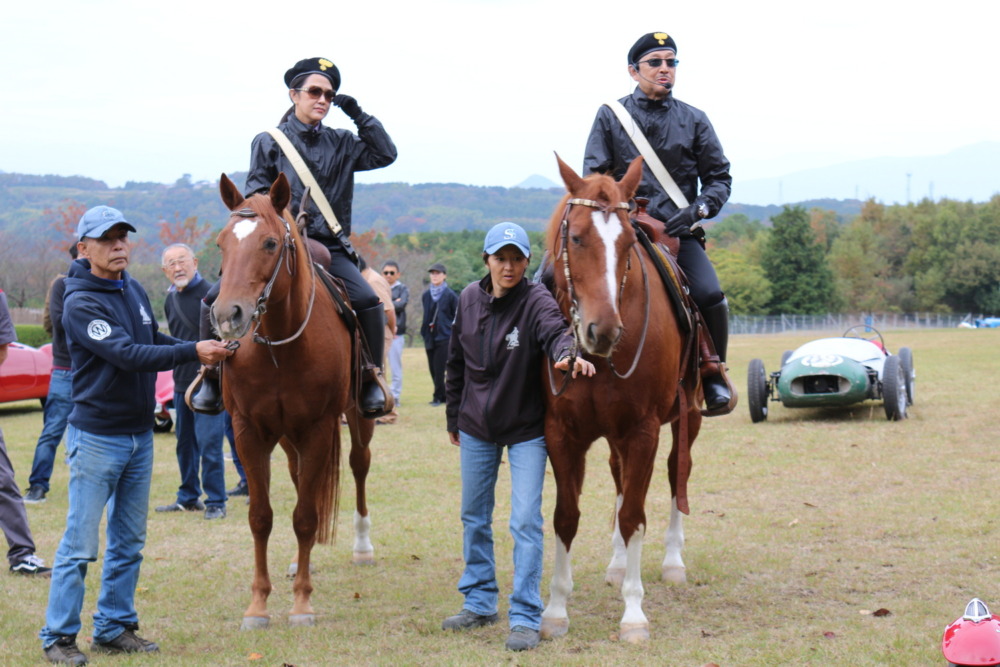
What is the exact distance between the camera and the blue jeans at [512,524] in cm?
525

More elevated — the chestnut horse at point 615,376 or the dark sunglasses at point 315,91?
the dark sunglasses at point 315,91

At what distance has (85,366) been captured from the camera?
5008 millimetres

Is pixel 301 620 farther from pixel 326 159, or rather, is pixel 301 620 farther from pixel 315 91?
pixel 315 91

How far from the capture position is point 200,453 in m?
9.13

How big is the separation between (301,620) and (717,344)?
321 cm

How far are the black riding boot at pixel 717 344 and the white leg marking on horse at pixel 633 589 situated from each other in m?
1.38

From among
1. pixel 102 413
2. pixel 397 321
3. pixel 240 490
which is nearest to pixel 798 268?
pixel 397 321

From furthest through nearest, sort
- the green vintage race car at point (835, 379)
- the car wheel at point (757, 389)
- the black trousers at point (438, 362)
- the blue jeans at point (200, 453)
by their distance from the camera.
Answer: the black trousers at point (438, 362), the car wheel at point (757, 389), the green vintage race car at point (835, 379), the blue jeans at point (200, 453)

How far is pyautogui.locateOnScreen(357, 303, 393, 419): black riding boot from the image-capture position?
6582 millimetres

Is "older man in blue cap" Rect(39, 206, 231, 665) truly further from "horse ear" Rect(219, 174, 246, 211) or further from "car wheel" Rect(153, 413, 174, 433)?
"car wheel" Rect(153, 413, 174, 433)

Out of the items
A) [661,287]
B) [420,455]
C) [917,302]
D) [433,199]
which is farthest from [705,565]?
[433,199]

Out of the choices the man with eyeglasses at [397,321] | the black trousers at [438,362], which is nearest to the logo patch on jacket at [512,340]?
the man with eyeglasses at [397,321]

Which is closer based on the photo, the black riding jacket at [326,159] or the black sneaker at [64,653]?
the black sneaker at [64,653]

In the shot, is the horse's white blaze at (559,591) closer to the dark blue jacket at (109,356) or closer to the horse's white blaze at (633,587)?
the horse's white blaze at (633,587)
